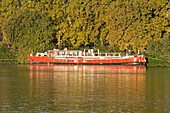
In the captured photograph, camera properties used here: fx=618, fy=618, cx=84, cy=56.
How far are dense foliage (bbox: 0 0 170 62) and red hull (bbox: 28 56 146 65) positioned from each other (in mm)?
2693

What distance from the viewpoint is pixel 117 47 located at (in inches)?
2874

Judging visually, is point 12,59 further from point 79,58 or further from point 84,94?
point 84,94

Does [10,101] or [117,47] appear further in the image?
[117,47]

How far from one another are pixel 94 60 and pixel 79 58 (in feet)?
6.57

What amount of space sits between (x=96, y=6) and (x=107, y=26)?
340 cm

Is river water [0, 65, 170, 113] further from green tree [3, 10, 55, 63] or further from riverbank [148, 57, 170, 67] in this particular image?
green tree [3, 10, 55, 63]

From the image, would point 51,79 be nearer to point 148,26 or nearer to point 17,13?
point 148,26

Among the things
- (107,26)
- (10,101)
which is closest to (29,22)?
(107,26)

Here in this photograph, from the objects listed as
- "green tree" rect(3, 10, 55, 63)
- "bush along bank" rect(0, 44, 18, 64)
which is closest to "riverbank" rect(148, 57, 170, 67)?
"green tree" rect(3, 10, 55, 63)

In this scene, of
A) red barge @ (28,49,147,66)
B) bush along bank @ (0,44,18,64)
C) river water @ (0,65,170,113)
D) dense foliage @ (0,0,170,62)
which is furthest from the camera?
bush along bank @ (0,44,18,64)

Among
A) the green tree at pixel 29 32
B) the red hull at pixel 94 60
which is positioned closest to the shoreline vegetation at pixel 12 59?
the red hull at pixel 94 60

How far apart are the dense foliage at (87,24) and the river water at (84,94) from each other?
78.2 feet

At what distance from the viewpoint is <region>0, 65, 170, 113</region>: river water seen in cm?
2938

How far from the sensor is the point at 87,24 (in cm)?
7562
